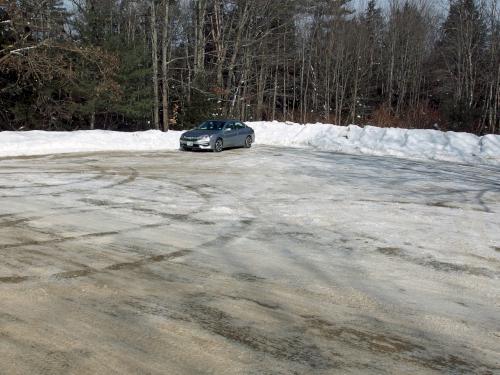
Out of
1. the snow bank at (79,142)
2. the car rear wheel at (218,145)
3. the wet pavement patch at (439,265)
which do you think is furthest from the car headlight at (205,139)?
the wet pavement patch at (439,265)

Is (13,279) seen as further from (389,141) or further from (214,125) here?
(389,141)

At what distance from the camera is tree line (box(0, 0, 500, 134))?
2889cm

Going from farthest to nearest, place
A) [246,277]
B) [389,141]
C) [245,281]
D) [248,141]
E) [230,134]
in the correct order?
[389,141]
[248,141]
[230,134]
[246,277]
[245,281]

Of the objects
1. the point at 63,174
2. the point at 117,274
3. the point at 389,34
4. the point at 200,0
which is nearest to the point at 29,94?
the point at 200,0

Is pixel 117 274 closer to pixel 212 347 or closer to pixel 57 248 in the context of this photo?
pixel 57 248

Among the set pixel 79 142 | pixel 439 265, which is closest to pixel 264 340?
pixel 439 265

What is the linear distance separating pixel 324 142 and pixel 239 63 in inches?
848

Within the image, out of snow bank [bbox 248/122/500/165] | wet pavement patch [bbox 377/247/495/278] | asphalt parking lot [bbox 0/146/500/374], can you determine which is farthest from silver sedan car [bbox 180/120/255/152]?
→ wet pavement patch [bbox 377/247/495/278]

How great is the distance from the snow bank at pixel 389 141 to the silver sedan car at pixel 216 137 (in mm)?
4840

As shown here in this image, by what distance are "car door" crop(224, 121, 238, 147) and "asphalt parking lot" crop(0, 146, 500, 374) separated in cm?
1092

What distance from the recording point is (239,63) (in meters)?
45.9

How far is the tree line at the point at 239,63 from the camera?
94.8 ft

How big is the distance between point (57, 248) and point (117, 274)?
4.59ft

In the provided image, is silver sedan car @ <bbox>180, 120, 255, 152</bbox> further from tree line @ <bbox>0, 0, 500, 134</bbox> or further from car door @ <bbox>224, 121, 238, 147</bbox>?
tree line @ <bbox>0, 0, 500, 134</bbox>
